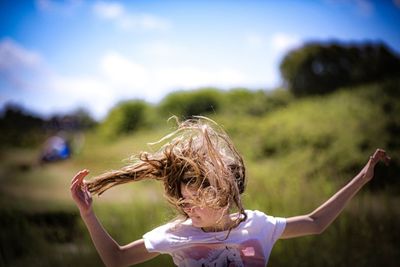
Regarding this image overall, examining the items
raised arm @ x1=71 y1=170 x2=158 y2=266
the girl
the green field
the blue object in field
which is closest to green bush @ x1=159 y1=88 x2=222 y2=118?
the green field

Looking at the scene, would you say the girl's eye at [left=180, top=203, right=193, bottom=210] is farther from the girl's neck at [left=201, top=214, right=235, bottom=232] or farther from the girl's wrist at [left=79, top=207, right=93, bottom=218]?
the girl's wrist at [left=79, top=207, right=93, bottom=218]

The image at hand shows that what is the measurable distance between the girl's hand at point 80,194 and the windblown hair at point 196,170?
0.29ft

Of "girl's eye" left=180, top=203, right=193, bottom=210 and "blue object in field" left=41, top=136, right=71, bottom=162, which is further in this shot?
"blue object in field" left=41, top=136, right=71, bottom=162

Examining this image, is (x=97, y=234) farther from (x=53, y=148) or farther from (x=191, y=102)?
(x=191, y=102)

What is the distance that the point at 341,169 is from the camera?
740 cm

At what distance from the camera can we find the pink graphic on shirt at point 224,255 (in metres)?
1.75

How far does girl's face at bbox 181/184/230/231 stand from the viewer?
174cm

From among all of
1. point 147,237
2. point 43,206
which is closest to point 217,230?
point 147,237

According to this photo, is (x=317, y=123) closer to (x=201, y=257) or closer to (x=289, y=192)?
(x=289, y=192)

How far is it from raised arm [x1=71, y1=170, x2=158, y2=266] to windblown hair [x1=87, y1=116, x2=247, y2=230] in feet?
0.33

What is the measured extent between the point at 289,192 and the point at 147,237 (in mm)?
3071

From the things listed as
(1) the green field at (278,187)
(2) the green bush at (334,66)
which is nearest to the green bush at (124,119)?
(1) the green field at (278,187)

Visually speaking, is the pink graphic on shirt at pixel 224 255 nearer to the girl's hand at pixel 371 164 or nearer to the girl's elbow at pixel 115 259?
the girl's elbow at pixel 115 259

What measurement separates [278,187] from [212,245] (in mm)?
3688
